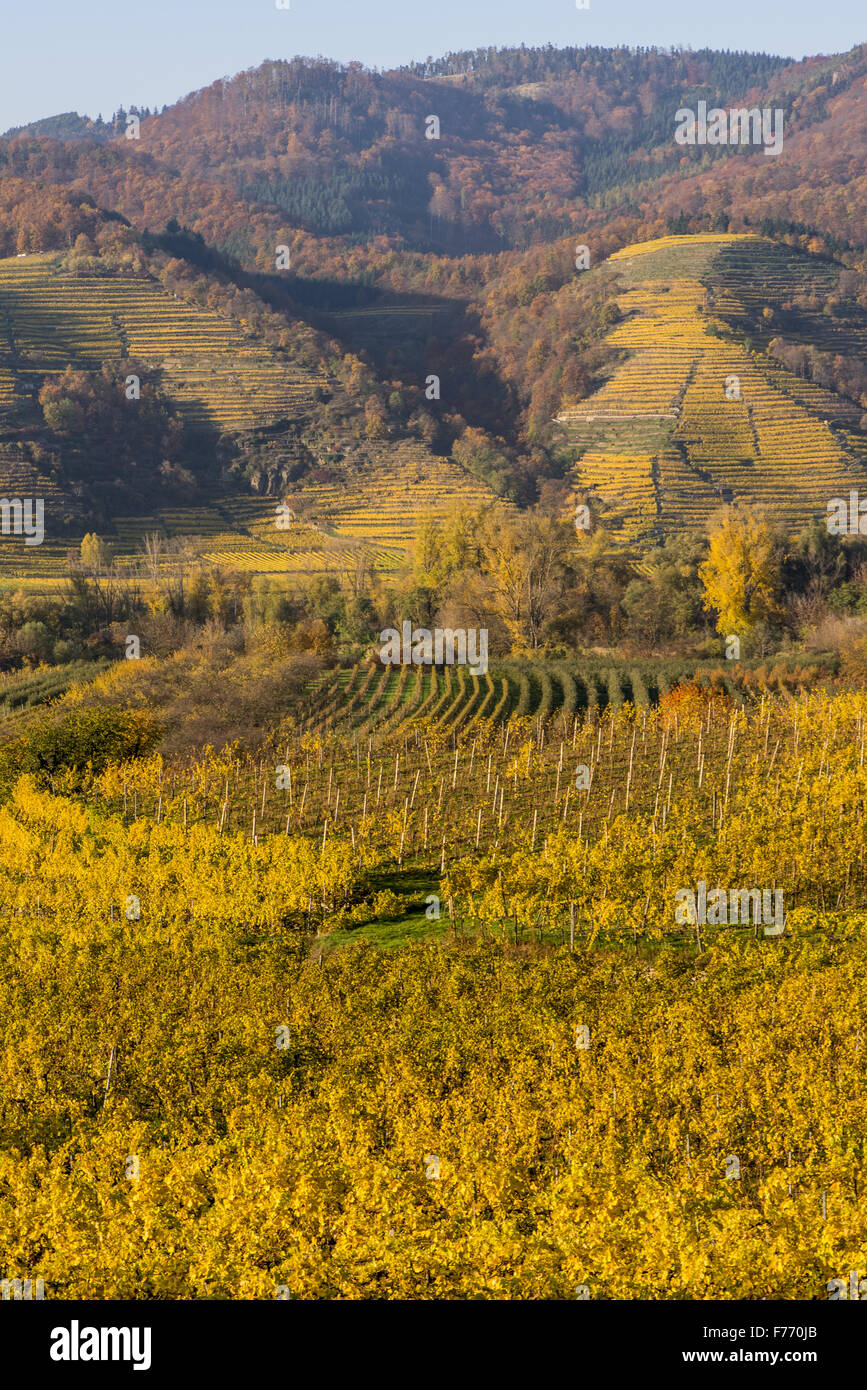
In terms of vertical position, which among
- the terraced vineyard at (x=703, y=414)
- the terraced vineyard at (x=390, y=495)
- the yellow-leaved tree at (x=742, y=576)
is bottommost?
the yellow-leaved tree at (x=742, y=576)

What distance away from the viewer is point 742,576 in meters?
77.7

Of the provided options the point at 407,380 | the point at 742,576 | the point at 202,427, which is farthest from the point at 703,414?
the point at 407,380

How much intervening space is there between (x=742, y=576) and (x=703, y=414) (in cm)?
5063

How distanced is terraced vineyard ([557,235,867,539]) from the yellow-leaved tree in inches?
899

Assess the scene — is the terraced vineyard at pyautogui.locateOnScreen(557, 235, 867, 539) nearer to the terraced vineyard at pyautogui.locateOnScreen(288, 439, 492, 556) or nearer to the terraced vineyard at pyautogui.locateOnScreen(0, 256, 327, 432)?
the terraced vineyard at pyautogui.locateOnScreen(288, 439, 492, 556)

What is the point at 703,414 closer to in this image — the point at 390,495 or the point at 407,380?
the point at 390,495

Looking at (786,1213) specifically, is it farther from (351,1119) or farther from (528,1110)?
(351,1119)

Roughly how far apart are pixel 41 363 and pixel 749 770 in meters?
106

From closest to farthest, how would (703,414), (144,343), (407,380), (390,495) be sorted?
(390,495) < (703,414) < (144,343) < (407,380)

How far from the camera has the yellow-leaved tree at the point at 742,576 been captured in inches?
3056

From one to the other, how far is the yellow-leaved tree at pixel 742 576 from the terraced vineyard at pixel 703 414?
2282 centimetres

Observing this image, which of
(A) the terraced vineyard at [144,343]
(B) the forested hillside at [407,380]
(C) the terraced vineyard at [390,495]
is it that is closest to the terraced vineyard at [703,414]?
(B) the forested hillside at [407,380]

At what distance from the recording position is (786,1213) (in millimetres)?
19219

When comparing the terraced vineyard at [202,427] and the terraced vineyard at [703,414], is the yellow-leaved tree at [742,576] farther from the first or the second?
the terraced vineyard at [202,427]
